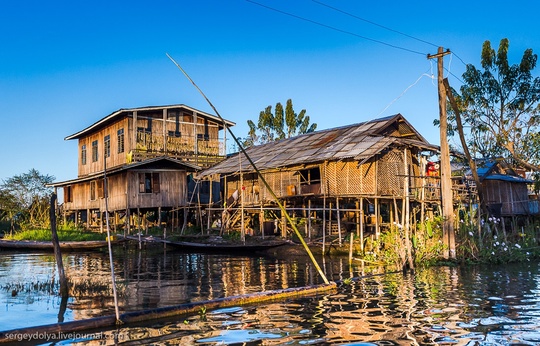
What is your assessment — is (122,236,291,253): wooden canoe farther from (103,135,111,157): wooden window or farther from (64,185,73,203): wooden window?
(64,185,73,203): wooden window

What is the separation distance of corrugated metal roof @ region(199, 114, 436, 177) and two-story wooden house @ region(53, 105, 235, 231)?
2198mm

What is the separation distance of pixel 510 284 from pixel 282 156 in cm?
1367

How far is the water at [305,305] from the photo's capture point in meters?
6.32

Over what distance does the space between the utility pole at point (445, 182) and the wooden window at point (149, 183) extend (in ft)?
51.2

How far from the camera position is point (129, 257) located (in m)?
→ 19.6

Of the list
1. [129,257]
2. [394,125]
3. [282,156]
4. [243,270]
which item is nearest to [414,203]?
[394,125]

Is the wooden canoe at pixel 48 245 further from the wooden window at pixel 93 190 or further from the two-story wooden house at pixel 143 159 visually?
the wooden window at pixel 93 190

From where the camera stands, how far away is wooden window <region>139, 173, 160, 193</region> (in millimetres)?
25531

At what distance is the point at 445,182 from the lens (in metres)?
14.7

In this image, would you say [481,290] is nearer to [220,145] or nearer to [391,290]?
[391,290]

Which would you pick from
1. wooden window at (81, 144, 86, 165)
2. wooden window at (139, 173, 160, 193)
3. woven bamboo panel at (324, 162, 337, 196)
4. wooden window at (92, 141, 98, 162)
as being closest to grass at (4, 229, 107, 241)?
wooden window at (139, 173, 160, 193)

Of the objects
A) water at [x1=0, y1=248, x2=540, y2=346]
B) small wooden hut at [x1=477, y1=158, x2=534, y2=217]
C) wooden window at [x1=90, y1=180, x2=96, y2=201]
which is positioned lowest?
water at [x1=0, y1=248, x2=540, y2=346]

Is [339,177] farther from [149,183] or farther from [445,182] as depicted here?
[149,183]

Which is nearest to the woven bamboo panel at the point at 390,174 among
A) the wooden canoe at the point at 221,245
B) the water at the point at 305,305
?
the wooden canoe at the point at 221,245
